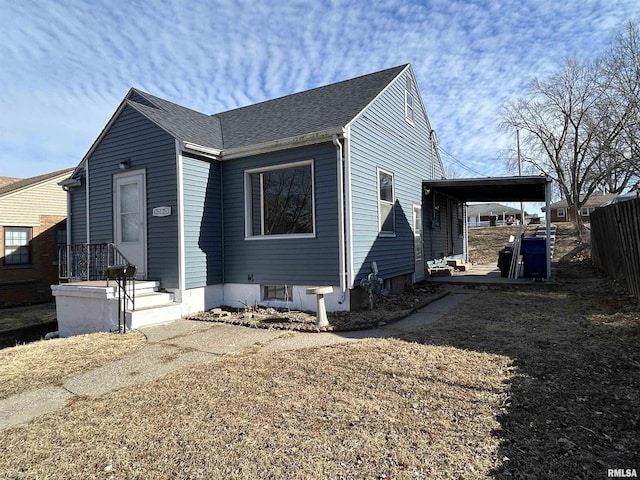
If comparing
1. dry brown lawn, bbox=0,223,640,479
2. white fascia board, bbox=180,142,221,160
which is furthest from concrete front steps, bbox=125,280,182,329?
dry brown lawn, bbox=0,223,640,479

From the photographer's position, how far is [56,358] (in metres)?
5.68

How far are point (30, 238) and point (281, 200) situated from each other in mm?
13054

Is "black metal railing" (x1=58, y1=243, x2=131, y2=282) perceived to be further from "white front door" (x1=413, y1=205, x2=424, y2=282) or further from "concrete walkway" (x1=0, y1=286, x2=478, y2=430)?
"white front door" (x1=413, y1=205, x2=424, y2=282)

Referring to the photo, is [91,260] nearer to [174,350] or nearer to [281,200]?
[281,200]

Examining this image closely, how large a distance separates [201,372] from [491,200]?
48.4ft

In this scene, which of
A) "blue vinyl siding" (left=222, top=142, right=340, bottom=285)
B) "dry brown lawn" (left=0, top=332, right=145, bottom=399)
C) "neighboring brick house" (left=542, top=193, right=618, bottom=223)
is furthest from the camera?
"neighboring brick house" (left=542, top=193, right=618, bottom=223)

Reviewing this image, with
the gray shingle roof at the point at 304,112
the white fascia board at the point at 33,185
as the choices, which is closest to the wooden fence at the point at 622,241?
the gray shingle roof at the point at 304,112

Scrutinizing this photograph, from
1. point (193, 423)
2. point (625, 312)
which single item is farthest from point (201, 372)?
point (625, 312)

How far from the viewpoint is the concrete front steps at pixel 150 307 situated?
7395 mm

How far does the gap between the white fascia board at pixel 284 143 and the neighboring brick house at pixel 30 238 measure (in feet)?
36.7

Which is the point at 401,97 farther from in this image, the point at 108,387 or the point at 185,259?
the point at 108,387

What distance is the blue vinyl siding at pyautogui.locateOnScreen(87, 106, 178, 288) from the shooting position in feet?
27.6

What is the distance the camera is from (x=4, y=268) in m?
14.9

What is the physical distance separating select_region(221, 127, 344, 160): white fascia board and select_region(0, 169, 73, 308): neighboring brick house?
36.7 feet
